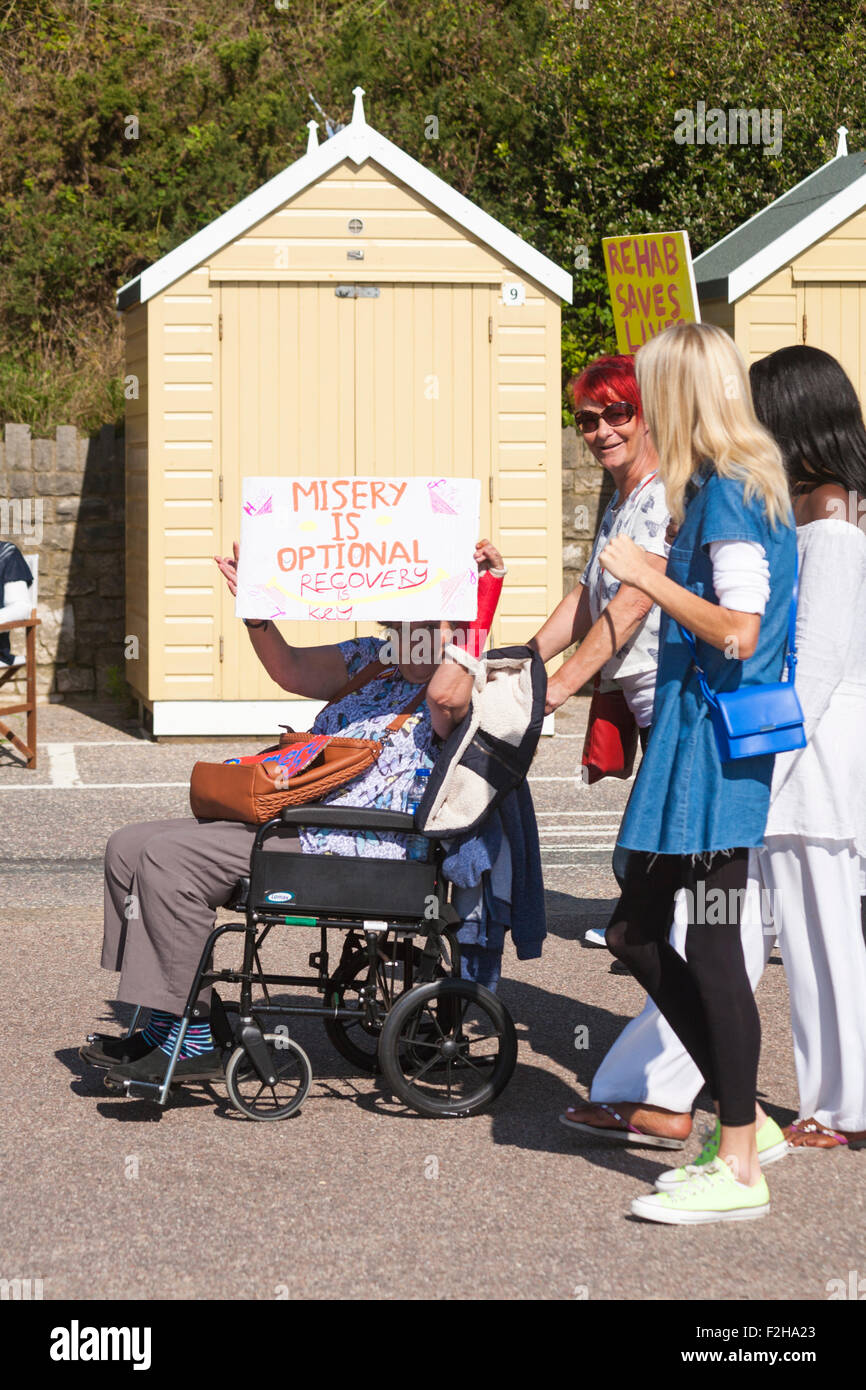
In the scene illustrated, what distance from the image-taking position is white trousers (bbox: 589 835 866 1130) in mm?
4156

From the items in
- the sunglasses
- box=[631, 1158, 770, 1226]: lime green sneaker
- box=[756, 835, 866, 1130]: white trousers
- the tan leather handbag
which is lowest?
box=[631, 1158, 770, 1226]: lime green sneaker

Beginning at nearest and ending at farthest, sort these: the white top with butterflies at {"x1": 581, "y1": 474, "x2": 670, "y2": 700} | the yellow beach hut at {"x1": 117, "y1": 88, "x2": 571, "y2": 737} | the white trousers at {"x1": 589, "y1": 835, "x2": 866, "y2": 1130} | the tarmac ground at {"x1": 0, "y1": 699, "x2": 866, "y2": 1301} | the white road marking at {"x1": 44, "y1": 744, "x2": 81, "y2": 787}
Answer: the tarmac ground at {"x1": 0, "y1": 699, "x2": 866, "y2": 1301} < the white trousers at {"x1": 589, "y1": 835, "x2": 866, "y2": 1130} < the white top with butterflies at {"x1": 581, "y1": 474, "x2": 670, "y2": 700} < the white road marking at {"x1": 44, "y1": 744, "x2": 81, "y2": 787} < the yellow beach hut at {"x1": 117, "y1": 88, "x2": 571, "y2": 737}

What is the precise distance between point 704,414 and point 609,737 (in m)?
1.72

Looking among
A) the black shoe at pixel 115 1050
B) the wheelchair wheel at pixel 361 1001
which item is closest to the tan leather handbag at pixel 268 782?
the wheelchair wheel at pixel 361 1001

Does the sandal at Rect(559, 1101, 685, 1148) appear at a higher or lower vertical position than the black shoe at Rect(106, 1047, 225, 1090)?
lower

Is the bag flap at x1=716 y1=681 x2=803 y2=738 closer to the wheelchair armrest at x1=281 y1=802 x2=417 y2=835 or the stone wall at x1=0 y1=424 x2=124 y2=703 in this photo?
the wheelchair armrest at x1=281 y1=802 x2=417 y2=835

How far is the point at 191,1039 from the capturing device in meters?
4.46

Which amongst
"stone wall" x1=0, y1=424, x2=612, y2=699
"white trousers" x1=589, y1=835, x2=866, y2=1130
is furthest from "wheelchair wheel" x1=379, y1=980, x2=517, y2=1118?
"stone wall" x1=0, y1=424, x2=612, y2=699

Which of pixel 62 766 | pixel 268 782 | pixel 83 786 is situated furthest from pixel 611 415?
pixel 62 766

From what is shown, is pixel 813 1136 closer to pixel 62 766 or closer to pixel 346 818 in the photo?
pixel 346 818

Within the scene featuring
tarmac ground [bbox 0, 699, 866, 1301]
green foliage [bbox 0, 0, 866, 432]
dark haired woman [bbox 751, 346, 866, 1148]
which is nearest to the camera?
tarmac ground [bbox 0, 699, 866, 1301]

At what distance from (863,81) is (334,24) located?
670cm

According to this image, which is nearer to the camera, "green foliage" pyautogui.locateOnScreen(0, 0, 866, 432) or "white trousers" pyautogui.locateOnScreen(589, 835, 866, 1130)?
"white trousers" pyautogui.locateOnScreen(589, 835, 866, 1130)

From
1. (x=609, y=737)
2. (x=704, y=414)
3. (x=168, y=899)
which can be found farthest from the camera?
(x=609, y=737)
